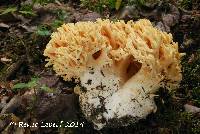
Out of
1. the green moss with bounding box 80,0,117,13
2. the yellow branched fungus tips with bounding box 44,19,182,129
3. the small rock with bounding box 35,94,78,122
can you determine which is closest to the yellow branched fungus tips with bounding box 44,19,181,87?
the yellow branched fungus tips with bounding box 44,19,182,129

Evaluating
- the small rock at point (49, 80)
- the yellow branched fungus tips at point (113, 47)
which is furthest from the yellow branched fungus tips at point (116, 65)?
the small rock at point (49, 80)

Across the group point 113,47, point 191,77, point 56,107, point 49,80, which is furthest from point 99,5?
point 56,107

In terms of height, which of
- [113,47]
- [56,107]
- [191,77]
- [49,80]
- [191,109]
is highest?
[113,47]

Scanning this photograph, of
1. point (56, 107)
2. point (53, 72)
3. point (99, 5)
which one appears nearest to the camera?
point (56, 107)

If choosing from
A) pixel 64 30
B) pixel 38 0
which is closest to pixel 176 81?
pixel 64 30

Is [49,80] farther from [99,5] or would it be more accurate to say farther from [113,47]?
[99,5]

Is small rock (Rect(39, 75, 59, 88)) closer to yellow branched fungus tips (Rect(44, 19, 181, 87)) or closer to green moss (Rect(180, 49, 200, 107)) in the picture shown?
yellow branched fungus tips (Rect(44, 19, 181, 87))

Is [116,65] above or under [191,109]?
above
